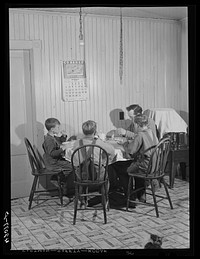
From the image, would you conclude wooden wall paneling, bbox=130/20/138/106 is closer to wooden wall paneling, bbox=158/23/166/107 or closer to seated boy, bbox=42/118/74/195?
wooden wall paneling, bbox=158/23/166/107

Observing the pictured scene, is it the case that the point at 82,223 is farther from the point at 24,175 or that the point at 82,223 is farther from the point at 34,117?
the point at 34,117

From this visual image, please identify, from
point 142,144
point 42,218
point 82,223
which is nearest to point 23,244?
point 42,218

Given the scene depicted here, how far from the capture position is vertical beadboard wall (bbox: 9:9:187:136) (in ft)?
6.54

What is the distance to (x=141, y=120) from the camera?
7.00ft

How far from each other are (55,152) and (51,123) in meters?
0.25

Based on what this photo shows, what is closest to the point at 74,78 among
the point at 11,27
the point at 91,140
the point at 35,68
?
the point at 35,68

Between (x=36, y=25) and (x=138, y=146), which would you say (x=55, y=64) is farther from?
(x=138, y=146)

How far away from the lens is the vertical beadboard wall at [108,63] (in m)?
1.99

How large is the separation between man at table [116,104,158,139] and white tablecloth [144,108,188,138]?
35 mm
